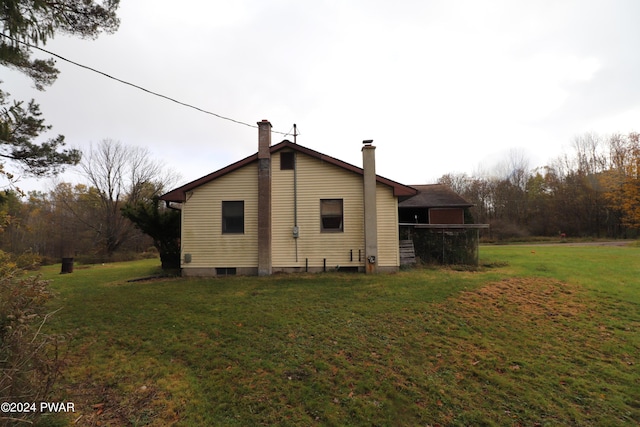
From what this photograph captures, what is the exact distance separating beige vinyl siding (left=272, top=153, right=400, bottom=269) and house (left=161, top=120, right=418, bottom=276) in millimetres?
38

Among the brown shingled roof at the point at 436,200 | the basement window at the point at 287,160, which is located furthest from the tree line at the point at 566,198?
the basement window at the point at 287,160

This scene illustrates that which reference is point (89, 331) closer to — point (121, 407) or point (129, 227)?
point (121, 407)

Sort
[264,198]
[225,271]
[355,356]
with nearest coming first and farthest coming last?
[355,356] → [264,198] → [225,271]

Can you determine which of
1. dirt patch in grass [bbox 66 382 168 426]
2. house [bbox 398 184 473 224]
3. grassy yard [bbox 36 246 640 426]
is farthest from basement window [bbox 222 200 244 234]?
house [bbox 398 184 473 224]

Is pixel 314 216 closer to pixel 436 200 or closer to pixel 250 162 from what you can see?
pixel 250 162

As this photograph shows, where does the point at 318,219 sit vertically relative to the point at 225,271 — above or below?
above

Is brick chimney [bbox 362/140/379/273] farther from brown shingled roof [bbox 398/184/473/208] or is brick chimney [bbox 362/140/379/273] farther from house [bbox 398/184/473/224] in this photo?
house [bbox 398/184/473/224]

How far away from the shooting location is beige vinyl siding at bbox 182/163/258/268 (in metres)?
10.9

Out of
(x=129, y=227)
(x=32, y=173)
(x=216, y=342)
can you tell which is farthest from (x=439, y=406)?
(x=129, y=227)

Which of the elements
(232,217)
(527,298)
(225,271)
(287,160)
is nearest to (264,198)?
(232,217)

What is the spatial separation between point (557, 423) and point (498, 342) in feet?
6.58

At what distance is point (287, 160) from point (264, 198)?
5.97 feet

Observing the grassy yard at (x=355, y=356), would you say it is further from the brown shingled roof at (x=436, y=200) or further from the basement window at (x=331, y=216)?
the brown shingled roof at (x=436, y=200)

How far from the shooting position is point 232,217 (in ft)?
36.4
